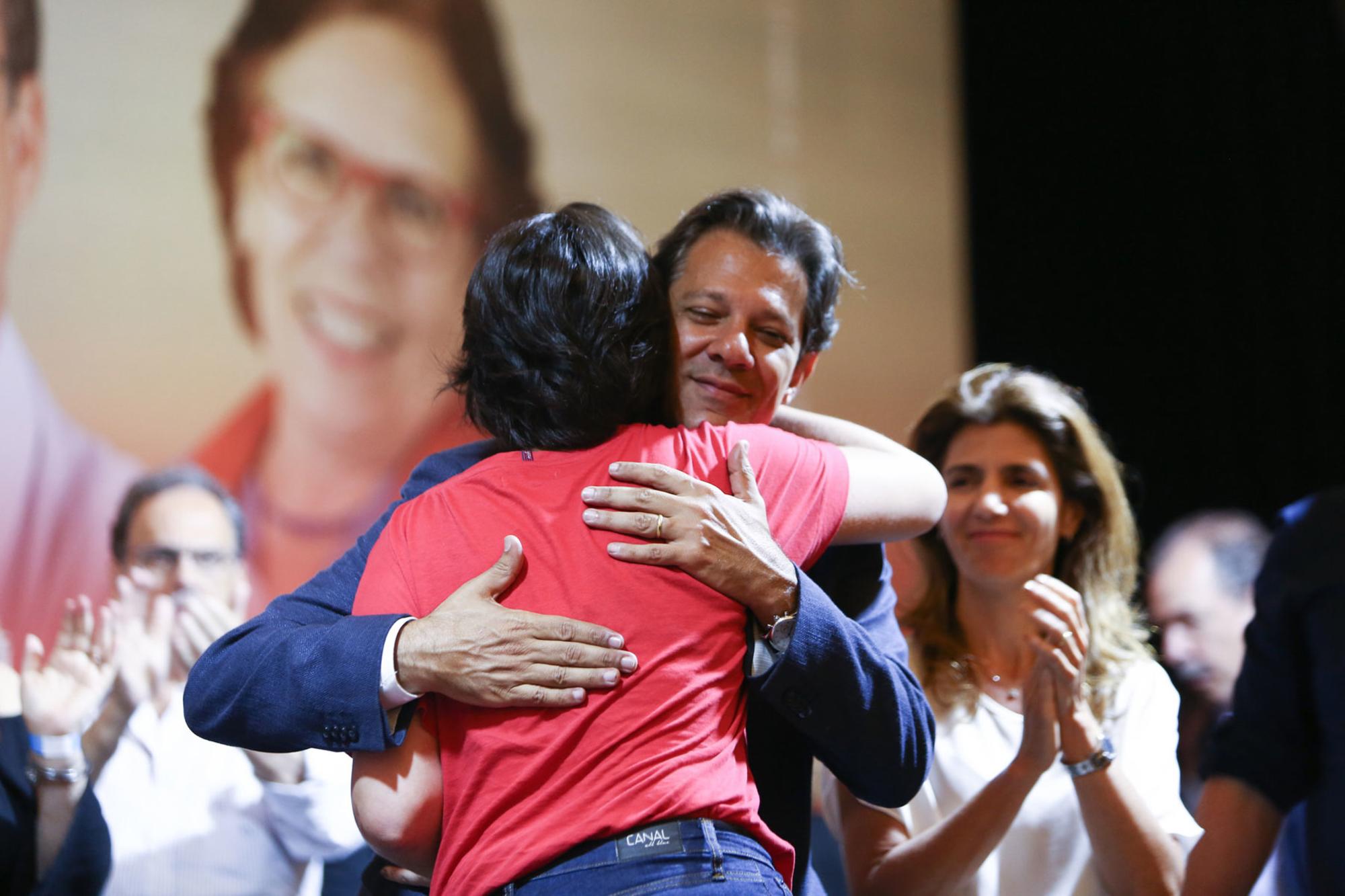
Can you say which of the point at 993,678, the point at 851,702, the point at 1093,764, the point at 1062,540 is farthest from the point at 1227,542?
the point at 851,702

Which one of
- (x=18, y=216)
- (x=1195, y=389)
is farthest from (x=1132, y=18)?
(x=18, y=216)

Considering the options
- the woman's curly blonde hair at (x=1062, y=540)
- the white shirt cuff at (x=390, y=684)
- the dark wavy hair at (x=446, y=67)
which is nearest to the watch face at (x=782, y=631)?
the white shirt cuff at (x=390, y=684)

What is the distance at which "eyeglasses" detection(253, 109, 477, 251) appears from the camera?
11.3ft

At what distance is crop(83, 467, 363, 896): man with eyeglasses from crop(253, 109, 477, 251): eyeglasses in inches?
47.0

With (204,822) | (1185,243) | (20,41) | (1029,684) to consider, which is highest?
(20,41)

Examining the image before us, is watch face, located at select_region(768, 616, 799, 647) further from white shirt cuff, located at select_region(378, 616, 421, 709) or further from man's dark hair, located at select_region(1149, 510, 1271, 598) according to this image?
man's dark hair, located at select_region(1149, 510, 1271, 598)

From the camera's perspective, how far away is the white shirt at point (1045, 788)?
2.06 meters

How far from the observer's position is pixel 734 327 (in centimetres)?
175

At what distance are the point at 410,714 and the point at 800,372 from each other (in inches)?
36.7

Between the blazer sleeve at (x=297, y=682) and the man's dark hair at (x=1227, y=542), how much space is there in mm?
3540

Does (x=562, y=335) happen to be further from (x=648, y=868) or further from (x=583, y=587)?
(x=648, y=868)

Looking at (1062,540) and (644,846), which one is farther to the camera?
(1062,540)

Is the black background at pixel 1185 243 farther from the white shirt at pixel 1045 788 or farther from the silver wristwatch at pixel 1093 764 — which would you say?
the silver wristwatch at pixel 1093 764

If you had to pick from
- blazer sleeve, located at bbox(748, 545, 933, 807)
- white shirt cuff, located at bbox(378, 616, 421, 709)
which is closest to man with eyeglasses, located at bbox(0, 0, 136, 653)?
white shirt cuff, located at bbox(378, 616, 421, 709)
